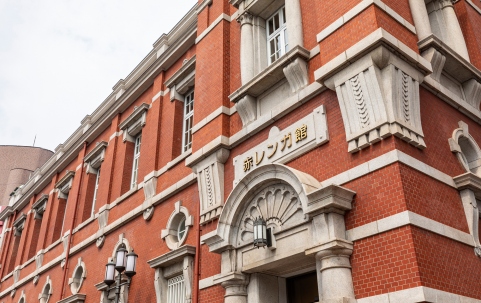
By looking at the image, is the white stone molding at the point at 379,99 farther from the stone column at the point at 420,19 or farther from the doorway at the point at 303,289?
the doorway at the point at 303,289

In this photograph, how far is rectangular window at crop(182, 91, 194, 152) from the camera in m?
12.4

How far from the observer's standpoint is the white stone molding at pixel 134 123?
1438cm

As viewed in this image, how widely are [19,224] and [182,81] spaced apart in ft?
49.4

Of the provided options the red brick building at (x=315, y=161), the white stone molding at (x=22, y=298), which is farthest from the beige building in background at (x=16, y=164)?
the red brick building at (x=315, y=161)

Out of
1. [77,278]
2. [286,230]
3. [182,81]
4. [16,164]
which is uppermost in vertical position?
[16,164]

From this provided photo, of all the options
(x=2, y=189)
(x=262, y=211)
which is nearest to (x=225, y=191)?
(x=262, y=211)

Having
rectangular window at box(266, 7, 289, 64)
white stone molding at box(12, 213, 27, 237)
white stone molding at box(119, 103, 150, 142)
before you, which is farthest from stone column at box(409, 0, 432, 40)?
white stone molding at box(12, 213, 27, 237)

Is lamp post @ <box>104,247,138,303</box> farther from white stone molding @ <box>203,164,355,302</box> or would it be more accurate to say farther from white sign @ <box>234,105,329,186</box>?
white sign @ <box>234,105,329,186</box>

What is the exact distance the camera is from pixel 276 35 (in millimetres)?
9797

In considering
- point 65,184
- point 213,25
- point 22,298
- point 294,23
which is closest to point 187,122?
point 213,25

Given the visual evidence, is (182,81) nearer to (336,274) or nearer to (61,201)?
(336,274)

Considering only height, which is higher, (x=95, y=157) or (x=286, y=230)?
(x=95, y=157)

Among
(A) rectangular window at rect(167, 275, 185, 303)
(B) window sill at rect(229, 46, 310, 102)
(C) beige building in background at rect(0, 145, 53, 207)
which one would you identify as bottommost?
(A) rectangular window at rect(167, 275, 185, 303)

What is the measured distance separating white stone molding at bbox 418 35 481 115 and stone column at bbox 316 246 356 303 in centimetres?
315
